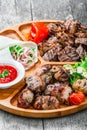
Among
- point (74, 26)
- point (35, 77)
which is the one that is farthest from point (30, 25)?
point (35, 77)

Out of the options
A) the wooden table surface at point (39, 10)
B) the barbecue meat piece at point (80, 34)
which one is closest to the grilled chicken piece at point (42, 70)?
the barbecue meat piece at point (80, 34)

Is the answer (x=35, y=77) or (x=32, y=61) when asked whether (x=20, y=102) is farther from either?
(x=32, y=61)

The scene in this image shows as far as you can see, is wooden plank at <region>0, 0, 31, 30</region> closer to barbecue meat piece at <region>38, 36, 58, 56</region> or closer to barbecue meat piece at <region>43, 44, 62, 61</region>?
barbecue meat piece at <region>38, 36, 58, 56</region>

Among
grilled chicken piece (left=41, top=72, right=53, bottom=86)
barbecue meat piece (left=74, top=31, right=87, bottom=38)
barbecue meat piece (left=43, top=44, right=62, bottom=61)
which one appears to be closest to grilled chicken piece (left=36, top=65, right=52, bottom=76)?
grilled chicken piece (left=41, top=72, right=53, bottom=86)

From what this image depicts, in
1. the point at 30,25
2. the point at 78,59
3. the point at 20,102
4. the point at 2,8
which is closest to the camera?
the point at 20,102

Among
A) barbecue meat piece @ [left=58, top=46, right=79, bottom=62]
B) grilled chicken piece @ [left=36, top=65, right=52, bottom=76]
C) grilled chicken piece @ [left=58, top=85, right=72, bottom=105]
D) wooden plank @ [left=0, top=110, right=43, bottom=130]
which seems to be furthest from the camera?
barbecue meat piece @ [left=58, top=46, right=79, bottom=62]

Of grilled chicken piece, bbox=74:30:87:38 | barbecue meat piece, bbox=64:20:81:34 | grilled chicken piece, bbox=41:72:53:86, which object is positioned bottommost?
grilled chicken piece, bbox=41:72:53:86
